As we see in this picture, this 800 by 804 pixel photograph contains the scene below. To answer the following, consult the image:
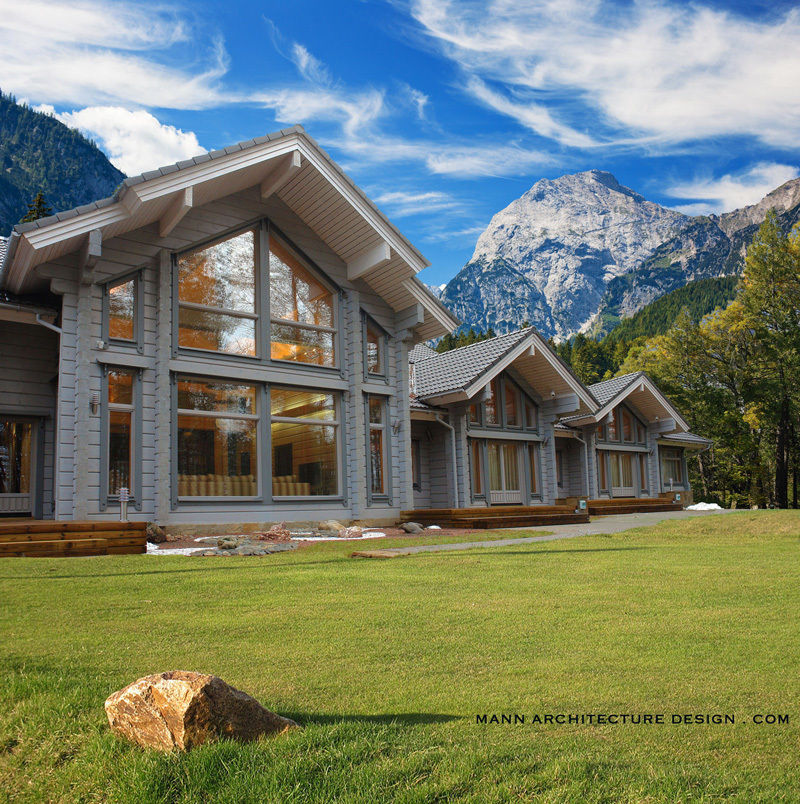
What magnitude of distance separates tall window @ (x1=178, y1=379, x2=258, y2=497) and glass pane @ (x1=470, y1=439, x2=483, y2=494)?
816 cm

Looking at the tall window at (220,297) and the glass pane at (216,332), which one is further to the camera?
the tall window at (220,297)

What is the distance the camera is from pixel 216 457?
46.0ft

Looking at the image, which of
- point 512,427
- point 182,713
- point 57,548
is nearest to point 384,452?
point 512,427

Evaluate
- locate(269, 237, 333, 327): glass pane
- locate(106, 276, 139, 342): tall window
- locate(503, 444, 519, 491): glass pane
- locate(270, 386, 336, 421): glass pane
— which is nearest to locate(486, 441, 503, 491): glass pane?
locate(503, 444, 519, 491): glass pane

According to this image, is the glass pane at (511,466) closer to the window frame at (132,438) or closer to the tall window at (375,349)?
the tall window at (375,349)

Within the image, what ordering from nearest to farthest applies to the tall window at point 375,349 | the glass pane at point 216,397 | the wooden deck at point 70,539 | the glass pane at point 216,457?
the wooden deck at point 70,539
the glass pane at point 216,457
the glass pane at point 216,397
the tall window at point 375,349

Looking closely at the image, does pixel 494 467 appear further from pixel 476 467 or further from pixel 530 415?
pixel 530 415

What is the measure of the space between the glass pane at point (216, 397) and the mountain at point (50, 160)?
157 meters

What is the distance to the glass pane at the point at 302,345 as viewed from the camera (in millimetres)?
15367

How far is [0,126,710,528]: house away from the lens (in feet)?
40.5

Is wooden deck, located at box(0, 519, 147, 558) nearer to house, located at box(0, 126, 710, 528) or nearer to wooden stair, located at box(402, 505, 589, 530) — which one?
house, located at box(0, 126, 710, 528)

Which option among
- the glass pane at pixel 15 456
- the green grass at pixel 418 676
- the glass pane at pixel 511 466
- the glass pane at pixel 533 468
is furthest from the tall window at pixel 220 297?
the glass pane at pixel 533 468

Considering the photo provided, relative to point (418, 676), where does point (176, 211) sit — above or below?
above

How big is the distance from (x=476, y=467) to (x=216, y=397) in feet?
30.5
